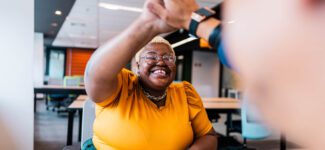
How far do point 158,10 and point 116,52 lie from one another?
8.7 inches

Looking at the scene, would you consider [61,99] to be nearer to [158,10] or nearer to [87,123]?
[87,123]

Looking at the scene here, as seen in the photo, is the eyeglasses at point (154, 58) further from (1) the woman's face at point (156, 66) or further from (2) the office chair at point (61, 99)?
(2) the office chair at point (61, 99)

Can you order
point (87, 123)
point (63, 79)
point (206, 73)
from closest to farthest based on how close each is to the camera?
point (87, 123) → point (63, 79) → point (206, 73)

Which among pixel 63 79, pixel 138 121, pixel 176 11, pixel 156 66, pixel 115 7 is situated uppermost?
pixel 115 7

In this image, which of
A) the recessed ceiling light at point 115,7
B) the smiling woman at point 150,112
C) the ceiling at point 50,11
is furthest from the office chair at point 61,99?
the smiling woman at point 150,112

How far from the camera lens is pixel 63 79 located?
292 inches

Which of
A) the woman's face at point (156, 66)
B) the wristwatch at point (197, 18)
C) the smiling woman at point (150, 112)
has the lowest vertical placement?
the smiling woman at point (150, 112)

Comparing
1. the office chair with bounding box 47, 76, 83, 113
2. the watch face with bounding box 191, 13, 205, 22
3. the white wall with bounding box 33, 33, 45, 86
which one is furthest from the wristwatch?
the white wall with bounding box 33, 33, 45, 86

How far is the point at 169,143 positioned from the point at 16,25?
93.7 inches

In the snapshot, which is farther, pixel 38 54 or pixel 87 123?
pixel 38 54

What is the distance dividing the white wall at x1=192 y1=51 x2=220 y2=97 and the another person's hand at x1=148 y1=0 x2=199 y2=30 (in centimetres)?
997

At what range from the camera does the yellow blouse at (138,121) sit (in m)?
1.08

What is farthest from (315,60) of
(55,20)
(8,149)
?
(55,20)

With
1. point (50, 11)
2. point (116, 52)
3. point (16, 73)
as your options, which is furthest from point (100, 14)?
point (116, 52)
